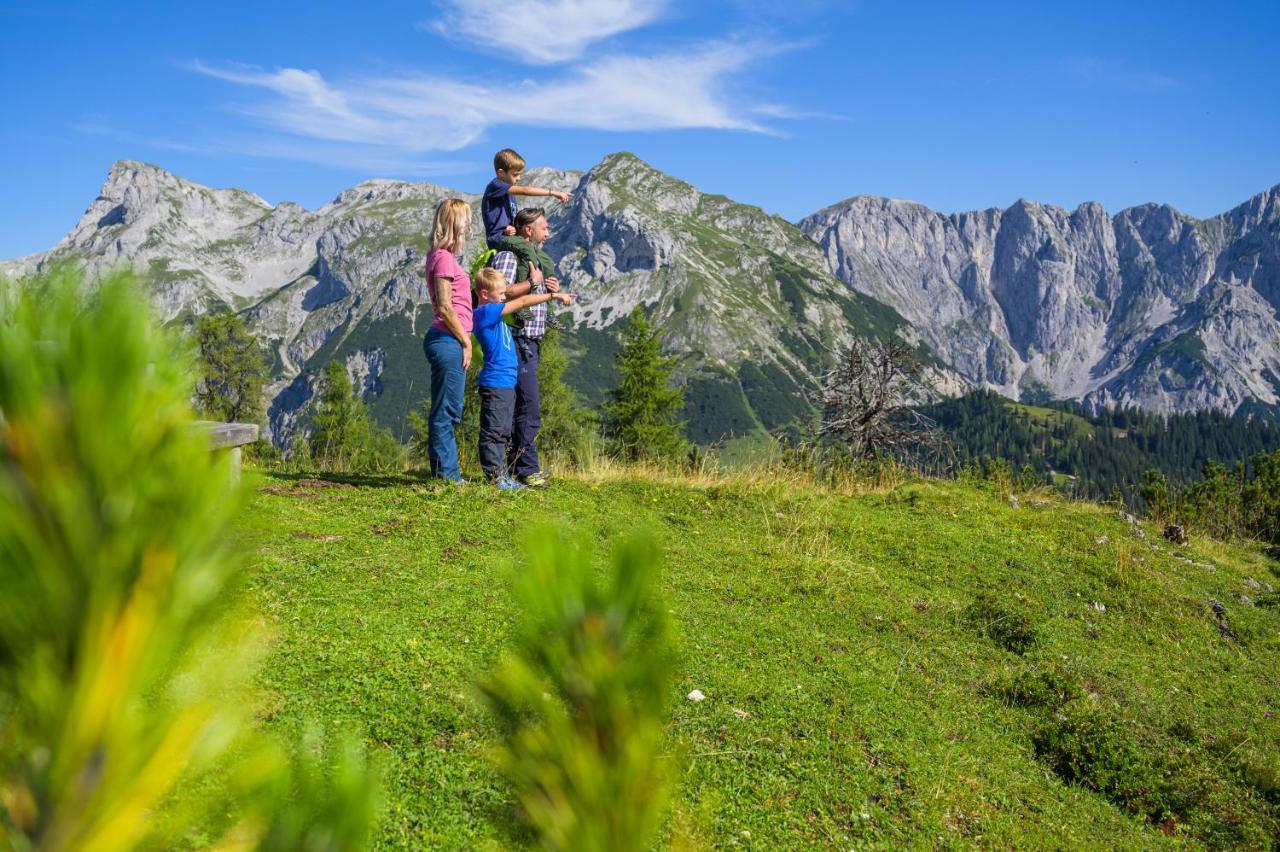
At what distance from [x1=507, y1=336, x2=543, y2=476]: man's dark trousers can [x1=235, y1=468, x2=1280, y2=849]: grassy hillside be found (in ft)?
2.37

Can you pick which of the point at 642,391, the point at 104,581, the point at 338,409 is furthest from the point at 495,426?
the point at 338,409

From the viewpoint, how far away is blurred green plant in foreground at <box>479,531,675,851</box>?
836 millimetres

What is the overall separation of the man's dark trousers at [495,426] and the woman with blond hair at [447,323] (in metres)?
0.32

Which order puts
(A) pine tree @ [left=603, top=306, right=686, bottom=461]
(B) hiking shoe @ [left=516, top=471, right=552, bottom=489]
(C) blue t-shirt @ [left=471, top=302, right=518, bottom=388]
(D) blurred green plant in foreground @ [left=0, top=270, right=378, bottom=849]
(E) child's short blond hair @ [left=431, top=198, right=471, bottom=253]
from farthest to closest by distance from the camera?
(A) pine tree @ [left=603, top=306, right=686, bottom=461], (B) hiking shoe @ [left=516, top=471, right=552, bottom=489], (C) blue t-shirt @ [left=471, top=302, right=518, bottom=388], (E) child's short blond hair @ [left=431, top=198, right=471, bottom=253], (D) blurred green plant in foreground @ [left=0, top=270, right=378, bottom=849]

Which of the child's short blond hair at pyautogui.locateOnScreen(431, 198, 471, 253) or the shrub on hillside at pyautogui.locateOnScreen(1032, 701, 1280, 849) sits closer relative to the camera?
the shrub on hillside at pyautogui.locateOnScreen(1032, 701, 1280, 849)

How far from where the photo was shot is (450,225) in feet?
28.0

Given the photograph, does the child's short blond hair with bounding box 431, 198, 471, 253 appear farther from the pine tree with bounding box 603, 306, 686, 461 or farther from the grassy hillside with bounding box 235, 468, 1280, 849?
the pine tree with bounding box 603, 306, 686, 461

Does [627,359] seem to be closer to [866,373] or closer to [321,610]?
[866,373]

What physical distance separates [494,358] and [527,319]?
73 cm

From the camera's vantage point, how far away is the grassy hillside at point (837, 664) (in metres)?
4.07

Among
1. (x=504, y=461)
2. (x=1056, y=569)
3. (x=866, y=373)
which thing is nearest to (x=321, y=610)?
(x=504, y=461)

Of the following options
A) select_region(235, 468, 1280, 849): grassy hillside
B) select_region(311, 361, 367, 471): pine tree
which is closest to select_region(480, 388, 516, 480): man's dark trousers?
select_region(235, 468, 1280, 849): grassy hillside

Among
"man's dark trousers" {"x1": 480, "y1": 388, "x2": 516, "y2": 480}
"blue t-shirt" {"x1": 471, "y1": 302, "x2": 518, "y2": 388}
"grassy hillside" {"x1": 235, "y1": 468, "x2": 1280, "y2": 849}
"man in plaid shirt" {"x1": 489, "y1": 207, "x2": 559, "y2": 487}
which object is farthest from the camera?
"man in plaid shirt" {"x1": 489, "y1": 207, "x2": 559, "y2": 487}

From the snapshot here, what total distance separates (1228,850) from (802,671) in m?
2.93
